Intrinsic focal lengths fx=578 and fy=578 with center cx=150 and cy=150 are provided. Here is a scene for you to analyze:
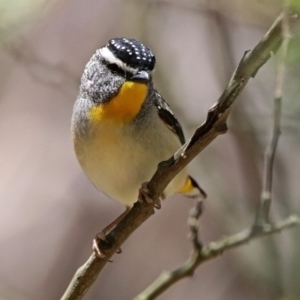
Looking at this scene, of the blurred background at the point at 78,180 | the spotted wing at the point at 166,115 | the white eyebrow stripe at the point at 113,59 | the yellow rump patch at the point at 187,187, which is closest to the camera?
the white eyebrow stripe at the point at 113,59

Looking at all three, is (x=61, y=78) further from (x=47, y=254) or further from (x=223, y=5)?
(x=47, y=254)

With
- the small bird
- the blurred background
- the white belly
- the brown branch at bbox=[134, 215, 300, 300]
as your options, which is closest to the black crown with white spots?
the small bird

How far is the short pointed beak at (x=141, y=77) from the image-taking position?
229 cm

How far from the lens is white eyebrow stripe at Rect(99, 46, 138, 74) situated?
93.1 inches

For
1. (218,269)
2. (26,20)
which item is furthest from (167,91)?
(218,269)

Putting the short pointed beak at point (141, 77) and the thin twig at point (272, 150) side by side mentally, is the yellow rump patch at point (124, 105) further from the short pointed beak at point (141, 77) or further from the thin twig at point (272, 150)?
the thin twig at point (272, 150)

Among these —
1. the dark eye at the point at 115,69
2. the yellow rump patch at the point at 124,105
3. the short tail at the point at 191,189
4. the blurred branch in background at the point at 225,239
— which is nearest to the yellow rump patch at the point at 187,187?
the short tail at the point at 191,189

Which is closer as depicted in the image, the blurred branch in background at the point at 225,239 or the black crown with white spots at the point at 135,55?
the black crown with white spots at the point at 135,55

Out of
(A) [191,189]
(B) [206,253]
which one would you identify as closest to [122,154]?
(B) [206,253]

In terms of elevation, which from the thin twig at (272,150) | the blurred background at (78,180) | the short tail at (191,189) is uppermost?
the thin twig at (272,150)

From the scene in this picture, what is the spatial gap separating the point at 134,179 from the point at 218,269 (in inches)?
129

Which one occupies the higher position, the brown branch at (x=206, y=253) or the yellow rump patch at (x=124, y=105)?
the yellow rump patch at (x=124, y=105)

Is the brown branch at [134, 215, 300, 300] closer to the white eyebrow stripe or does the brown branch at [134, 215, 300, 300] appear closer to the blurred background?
the white eyebrow stripe

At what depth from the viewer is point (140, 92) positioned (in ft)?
7.78
